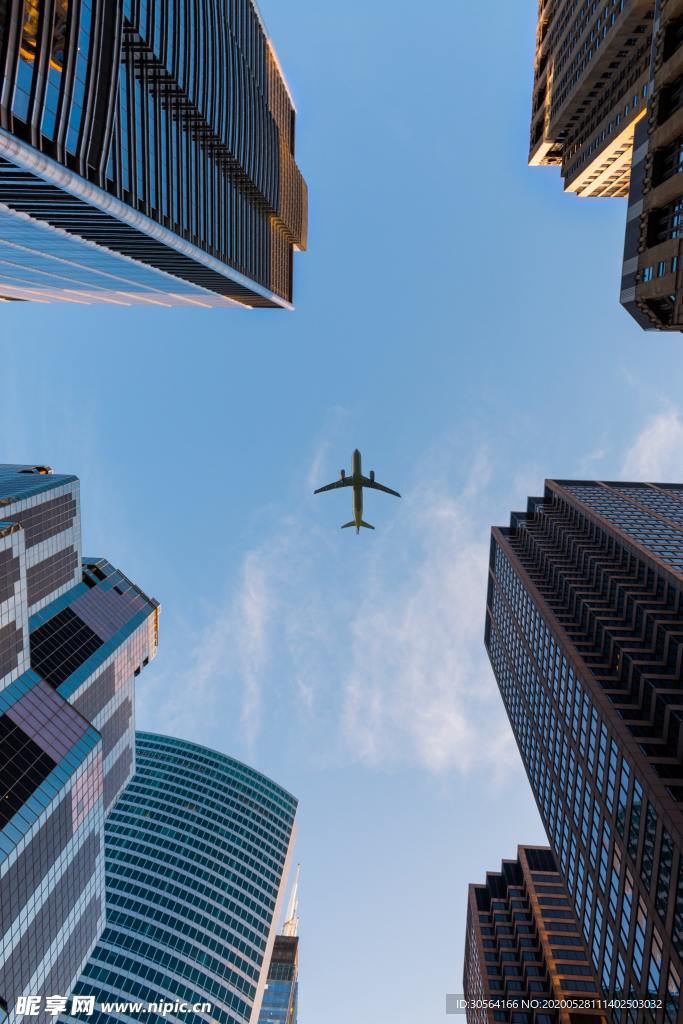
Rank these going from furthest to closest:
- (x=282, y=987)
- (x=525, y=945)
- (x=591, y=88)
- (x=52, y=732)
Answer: (x=282, y=987) < (x=525, y=945) < (x=591, y=88) < (x=52, y=732)

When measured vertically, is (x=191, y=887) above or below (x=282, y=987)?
above

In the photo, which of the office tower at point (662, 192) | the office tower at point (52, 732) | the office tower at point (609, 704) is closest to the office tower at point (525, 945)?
the office tower at point (609, 704)

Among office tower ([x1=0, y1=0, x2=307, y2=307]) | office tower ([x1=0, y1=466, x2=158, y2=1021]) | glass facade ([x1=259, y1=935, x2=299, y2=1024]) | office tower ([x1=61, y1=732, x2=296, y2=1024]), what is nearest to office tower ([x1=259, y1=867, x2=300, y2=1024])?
→ glass facade ([x1=259, y1=935, x2=299, y2=1024])

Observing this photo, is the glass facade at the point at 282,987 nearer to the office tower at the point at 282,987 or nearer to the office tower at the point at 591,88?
the office tower at the point at 282,987

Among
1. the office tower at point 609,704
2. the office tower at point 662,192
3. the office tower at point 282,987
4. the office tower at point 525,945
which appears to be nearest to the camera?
the office tower at point 662,192

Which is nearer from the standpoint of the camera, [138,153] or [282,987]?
[138,153]

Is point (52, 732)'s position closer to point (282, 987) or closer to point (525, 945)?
point (525, 945)

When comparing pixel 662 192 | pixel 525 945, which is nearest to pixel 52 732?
pixel 662 192

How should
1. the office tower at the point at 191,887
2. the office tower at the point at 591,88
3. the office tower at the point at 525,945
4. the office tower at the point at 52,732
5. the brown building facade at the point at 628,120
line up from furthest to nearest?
the office tower at the point at 525,945 < the office tower at the point at 191,887 < the office tower at the point at 591,88 < the office tower at the point at 52,732 < the brown building facade at the point at 628,120
